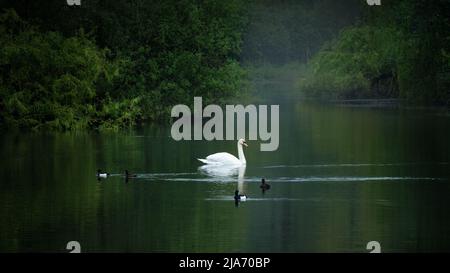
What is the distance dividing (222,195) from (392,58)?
1622 inches

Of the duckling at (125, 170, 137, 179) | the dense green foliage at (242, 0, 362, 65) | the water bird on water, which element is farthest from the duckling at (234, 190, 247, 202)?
Result: the dense green foliage at (242, 0, 362, 65)

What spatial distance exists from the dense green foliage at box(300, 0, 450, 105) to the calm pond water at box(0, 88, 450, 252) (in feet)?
52.3

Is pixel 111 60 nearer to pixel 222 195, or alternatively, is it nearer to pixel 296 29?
pixel 222 195

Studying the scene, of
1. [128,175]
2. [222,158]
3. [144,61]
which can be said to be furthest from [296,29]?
[128,175]

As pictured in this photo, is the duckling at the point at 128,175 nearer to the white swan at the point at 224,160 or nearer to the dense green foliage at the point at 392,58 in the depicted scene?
the white swan at the point at 224,160

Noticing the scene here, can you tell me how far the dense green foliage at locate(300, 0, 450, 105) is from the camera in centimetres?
5678

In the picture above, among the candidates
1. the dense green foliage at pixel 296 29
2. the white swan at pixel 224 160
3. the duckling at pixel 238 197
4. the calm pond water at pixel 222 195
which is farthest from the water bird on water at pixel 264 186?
the dense green foliage at pixel 296 29

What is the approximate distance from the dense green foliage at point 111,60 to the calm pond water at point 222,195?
2630 mm

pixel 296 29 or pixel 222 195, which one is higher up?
pixel 296 29

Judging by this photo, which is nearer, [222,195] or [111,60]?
[222,195]

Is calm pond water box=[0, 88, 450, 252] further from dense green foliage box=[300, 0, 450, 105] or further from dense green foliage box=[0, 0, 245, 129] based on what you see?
dense green foliage box=[300, 0, 450, 105]

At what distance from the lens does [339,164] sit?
107ft

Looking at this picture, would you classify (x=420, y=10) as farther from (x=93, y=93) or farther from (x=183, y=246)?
(x=183, y=246)

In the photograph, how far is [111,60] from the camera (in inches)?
1906
